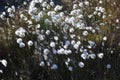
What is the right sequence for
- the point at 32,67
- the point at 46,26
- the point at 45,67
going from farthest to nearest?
the point at 46,26, the point at 32,67, the point at 45,67

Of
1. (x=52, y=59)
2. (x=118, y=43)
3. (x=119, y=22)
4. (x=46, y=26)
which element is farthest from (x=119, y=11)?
(x=52, y=59)

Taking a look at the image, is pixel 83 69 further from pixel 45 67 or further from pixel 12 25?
pixel 12 25

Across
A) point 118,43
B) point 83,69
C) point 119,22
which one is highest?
point 119,22

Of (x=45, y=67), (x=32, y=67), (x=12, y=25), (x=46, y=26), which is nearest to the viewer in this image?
(x=45, y=67)

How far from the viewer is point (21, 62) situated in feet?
14.8

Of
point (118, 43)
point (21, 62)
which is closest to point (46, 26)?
point (21, 62)

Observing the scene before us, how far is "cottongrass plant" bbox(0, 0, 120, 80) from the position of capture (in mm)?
4141

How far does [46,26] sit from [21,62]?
1.75 ft

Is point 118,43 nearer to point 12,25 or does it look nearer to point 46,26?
Answer: point 46,26

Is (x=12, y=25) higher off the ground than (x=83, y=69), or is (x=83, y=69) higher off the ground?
(x=12, y=25)

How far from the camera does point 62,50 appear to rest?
397 cm

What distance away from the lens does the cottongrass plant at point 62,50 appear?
414 centimetres

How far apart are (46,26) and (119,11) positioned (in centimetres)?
110

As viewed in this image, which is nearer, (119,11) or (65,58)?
(65,58)
